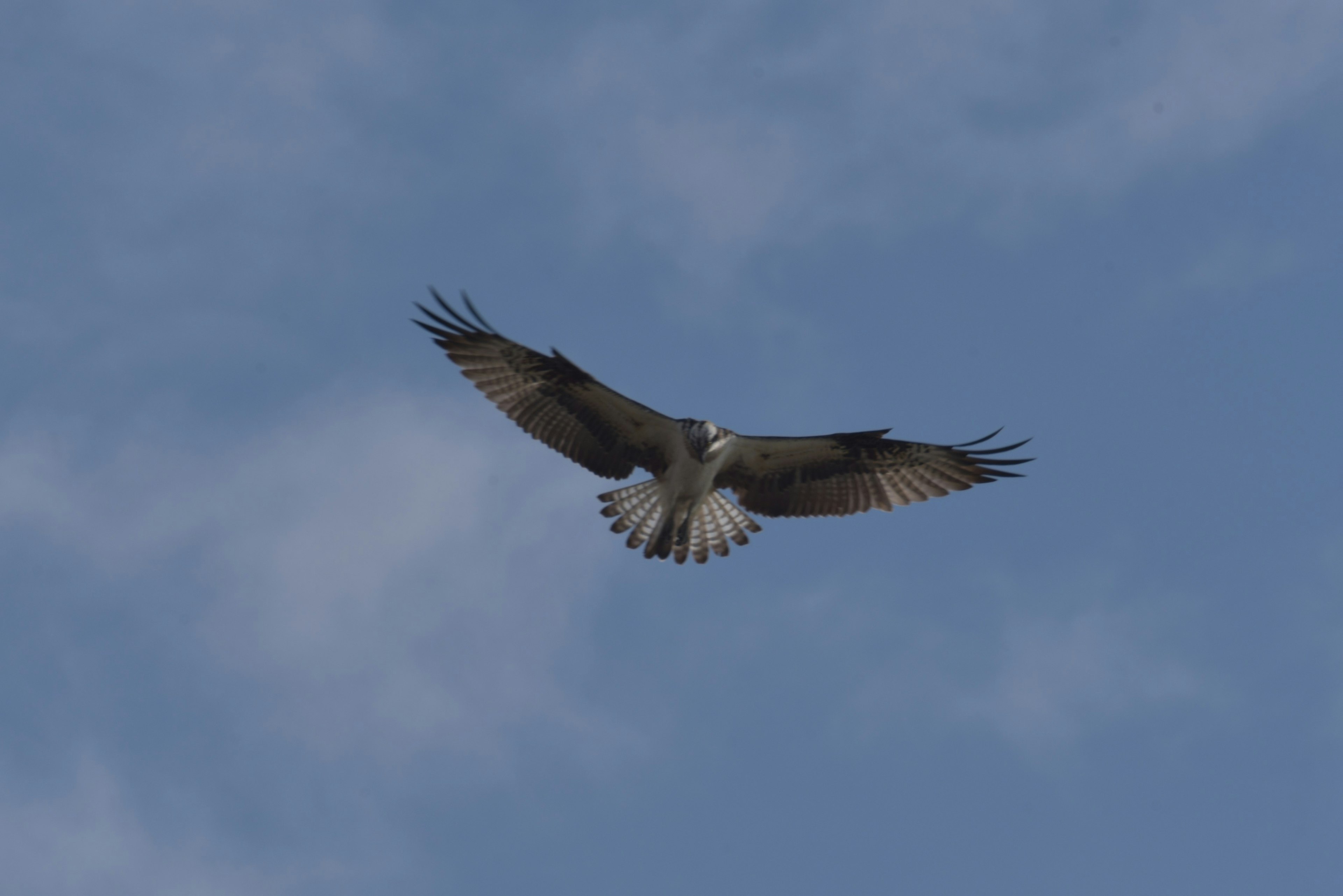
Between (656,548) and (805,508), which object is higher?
(805,508)

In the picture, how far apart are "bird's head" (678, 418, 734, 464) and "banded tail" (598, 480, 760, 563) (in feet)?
3.02

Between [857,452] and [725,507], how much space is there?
5.10ft

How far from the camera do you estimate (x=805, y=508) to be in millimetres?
16922

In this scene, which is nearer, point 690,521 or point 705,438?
point 705,438

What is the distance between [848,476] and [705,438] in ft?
6.72

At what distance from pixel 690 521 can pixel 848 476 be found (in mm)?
1814

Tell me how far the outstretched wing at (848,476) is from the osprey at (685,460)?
1cm

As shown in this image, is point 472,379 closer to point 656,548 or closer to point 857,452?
point 656,548

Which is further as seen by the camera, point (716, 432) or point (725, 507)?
point (725, 507)

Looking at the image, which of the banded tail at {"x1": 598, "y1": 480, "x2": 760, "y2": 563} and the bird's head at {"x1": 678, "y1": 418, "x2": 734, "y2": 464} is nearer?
the bird's head at {"x1": 678, "y1": 418, "x2": 734, "y2": 464}

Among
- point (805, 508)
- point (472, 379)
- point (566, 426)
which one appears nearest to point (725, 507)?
point (805, 508)

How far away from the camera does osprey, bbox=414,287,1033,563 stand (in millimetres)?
16188

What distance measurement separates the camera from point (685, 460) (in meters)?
16.3

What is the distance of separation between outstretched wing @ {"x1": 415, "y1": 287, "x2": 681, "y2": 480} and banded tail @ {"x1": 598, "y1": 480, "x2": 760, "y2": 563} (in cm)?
26
